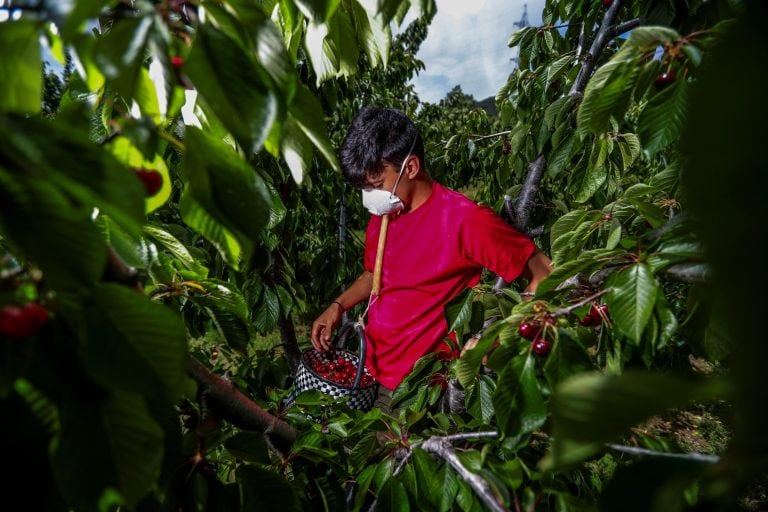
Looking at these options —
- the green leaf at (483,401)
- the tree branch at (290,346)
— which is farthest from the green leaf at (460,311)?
the tree branch at (290,346)

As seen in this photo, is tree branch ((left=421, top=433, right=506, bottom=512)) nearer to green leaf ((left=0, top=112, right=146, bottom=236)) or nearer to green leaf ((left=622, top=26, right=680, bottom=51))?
A: green leaf ((left=0, top=112, right=146, bottom=236))

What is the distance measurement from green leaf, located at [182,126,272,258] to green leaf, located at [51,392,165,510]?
0.17 meters

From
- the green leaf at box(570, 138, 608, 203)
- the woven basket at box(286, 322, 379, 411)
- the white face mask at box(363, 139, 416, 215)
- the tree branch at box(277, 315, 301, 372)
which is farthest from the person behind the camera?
the tree branch at box(277, 315, 301, 372)

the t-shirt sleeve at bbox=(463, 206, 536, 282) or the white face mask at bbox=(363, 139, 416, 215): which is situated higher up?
the white face mask at bbox=(363, 139, 416, 215)

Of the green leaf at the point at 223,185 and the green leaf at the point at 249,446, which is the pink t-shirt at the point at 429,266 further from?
the green leaf at the point at 223,185

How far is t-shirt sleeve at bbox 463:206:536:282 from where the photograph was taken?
147 cm

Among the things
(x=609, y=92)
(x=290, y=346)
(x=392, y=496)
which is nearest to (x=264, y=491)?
(x=392, y=496)

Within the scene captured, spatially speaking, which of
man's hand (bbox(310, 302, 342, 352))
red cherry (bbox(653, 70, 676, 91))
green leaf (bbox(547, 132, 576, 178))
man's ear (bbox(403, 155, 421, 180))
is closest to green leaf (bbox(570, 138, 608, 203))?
green leaf (bbox(547, 132, 576, 178))

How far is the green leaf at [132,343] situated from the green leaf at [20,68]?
0.47 ft

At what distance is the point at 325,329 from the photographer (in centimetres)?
198

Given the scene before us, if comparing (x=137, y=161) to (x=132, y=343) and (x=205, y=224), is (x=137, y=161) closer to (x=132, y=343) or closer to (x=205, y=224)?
(x=205, y=224)

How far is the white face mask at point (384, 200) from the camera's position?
1672 millimetres

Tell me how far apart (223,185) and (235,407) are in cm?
35

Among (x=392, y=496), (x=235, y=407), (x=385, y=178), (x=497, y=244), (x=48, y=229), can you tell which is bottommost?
(x=392, y=496)
